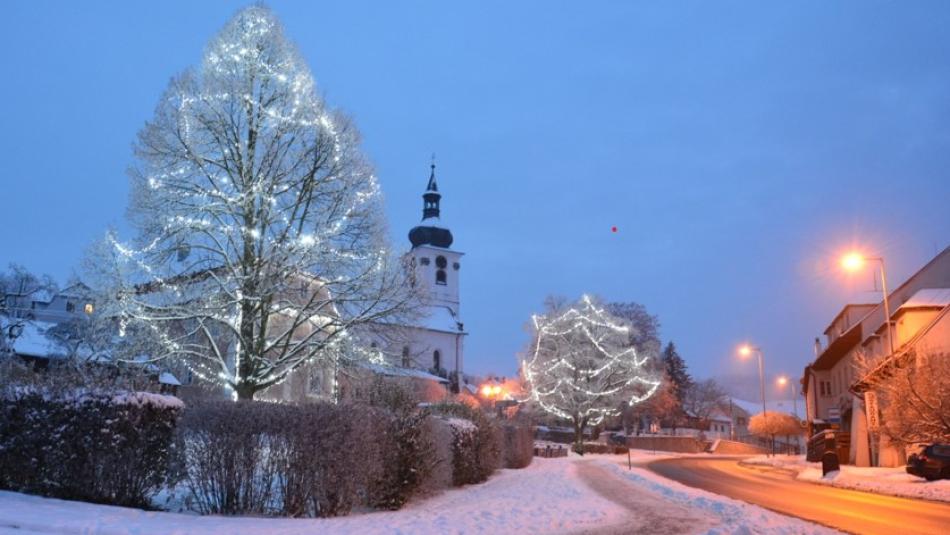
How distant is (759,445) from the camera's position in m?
76.6

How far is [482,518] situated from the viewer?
39.9 ft

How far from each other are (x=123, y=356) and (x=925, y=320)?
29.6 m

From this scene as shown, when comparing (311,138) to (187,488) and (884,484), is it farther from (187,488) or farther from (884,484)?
(884,484)

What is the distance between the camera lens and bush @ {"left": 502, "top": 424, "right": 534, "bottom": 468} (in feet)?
90.7

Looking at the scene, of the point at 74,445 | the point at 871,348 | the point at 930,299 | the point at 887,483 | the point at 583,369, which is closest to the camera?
the point at 74,445

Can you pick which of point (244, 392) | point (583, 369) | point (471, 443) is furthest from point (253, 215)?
point (583, 369)

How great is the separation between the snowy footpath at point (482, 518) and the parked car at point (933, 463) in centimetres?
957

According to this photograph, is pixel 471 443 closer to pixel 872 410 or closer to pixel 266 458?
pixel 266 458

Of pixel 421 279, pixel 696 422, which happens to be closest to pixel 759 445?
pixel 696 422

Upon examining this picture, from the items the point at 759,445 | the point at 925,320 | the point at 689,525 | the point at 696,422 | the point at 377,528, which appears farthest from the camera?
the point at 696,422

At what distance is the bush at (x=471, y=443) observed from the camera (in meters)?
19.1

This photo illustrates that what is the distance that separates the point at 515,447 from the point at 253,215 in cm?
1356

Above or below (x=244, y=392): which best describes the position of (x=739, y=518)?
below

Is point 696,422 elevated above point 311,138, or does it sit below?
below
